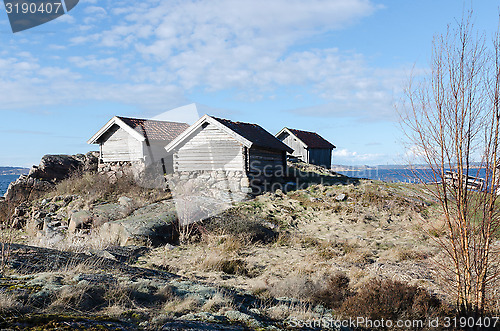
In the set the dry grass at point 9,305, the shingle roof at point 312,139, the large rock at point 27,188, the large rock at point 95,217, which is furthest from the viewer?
the shingle roof at point 312,139

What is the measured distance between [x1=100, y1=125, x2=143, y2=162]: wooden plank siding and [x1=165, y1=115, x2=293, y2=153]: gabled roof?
10.7 feet

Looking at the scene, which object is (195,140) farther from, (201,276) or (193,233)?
(201,276)

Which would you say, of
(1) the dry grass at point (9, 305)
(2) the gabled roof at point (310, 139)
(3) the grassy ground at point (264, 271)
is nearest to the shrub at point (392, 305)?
(3) the grassy ground at point (264, 271)

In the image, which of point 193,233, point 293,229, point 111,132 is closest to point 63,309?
point 193,233

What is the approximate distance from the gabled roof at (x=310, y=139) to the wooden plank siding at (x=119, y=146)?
17253 mm

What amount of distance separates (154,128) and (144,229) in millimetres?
13022

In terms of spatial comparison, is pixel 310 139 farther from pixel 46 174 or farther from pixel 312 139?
pixel 46 174

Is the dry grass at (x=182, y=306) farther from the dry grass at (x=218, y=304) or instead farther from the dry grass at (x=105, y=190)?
the dry grass at (x=105, y=190)

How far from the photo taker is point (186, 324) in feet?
11.2

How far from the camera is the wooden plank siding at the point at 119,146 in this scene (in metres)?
22.1

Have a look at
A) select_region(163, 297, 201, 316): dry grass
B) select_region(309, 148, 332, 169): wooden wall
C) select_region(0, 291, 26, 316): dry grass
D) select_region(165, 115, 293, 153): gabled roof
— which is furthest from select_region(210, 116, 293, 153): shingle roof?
select_region(0, 291, 26, 316): dry grass

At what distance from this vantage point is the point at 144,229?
37.9 ft

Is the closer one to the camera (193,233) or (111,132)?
(193,233)

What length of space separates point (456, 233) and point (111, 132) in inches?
883
